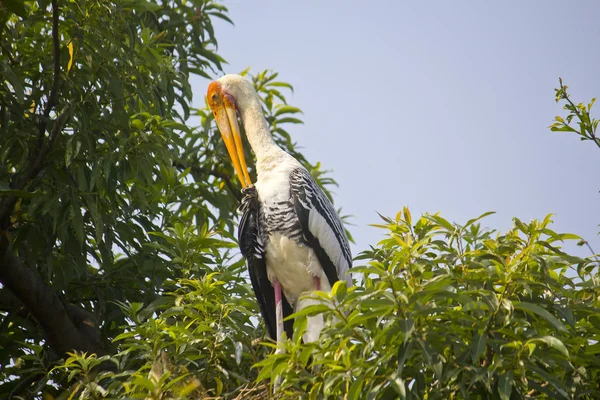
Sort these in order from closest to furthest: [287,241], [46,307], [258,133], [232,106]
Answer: [287,241] < [46,307] < [258,133] < [232,106]

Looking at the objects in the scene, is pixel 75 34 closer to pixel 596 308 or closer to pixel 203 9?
pixel 203 9

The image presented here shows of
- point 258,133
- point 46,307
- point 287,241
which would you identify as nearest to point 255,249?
point 287,241

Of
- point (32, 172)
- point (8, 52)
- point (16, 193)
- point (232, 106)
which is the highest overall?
point (8, 52)

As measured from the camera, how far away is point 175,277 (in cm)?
562

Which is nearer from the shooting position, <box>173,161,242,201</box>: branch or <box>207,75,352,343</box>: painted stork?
<box>207,75,352,343</box>: painted stork

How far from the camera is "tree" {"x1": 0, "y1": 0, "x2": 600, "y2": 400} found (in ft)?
10.6

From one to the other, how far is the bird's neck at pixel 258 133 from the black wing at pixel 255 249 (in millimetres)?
332

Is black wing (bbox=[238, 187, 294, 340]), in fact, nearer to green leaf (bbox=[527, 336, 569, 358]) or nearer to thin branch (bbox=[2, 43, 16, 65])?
thin branch (bbox=[2, 43, 16, 65])

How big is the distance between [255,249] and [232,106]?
111 cm

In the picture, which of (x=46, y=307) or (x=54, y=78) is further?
(x=46, y=307)

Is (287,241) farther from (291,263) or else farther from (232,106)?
(232,106)

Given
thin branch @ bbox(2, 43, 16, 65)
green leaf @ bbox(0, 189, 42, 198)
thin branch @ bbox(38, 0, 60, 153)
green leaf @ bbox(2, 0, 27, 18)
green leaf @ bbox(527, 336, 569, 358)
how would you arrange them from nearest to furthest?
green leaf @ bbox(527, 336, 569, 358), green leaf @ bbox(0, 189, 42, 198), green leaf @ bbox(2, 0, 27, 18), thin branch @ bbox(38, 0, 60, 153), thin branch @ bbox(2, 43, 16, 65)

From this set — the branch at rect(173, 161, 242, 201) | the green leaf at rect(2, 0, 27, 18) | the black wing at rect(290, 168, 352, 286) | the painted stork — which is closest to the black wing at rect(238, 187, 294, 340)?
the painted stork

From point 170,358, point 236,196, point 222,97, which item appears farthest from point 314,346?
point 236,196
